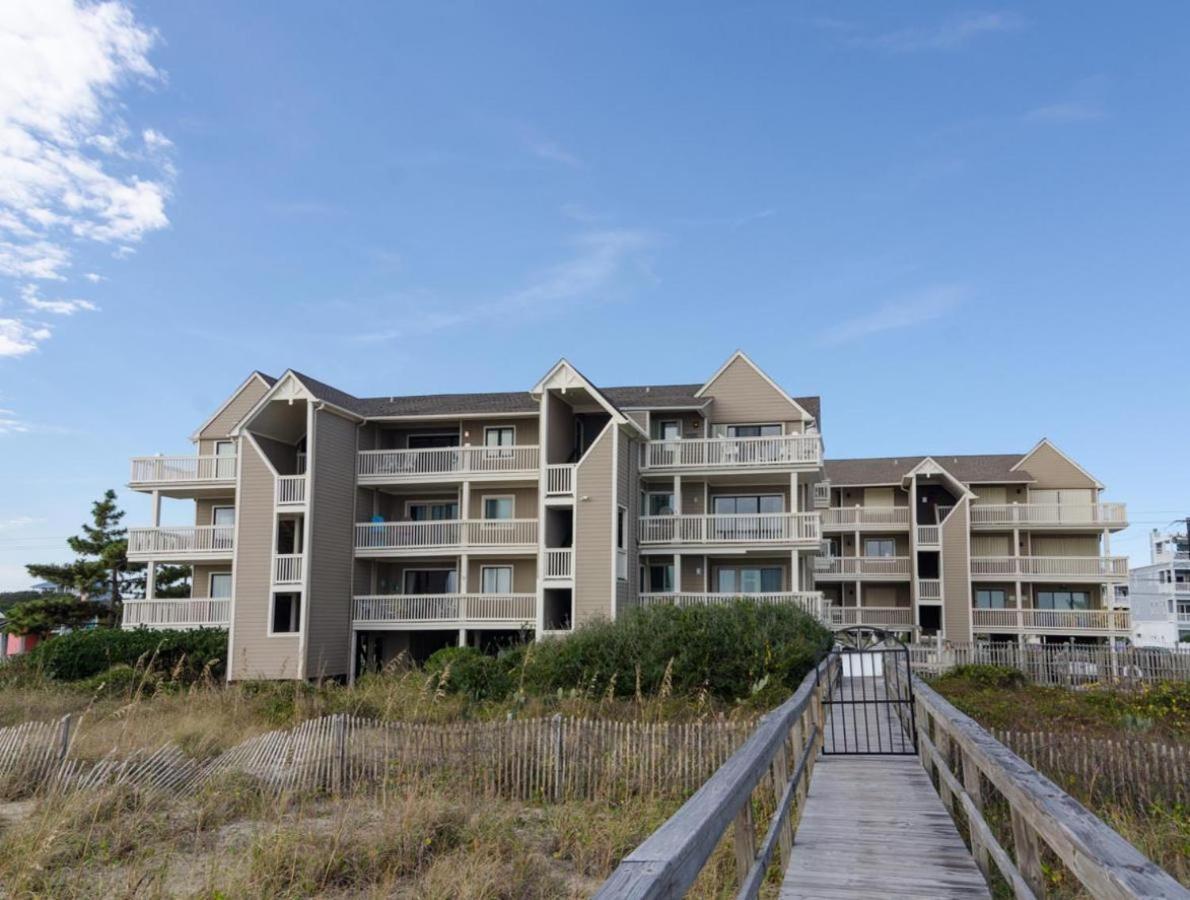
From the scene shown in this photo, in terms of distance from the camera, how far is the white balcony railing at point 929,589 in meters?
43.9

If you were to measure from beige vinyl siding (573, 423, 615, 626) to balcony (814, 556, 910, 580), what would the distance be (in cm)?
1748

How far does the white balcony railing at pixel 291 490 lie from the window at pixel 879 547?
1079 inches

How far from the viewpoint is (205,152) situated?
20.6 m

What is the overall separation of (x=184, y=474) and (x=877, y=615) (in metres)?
30.1

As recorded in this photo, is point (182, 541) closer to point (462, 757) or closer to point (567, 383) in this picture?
point (567, 383)

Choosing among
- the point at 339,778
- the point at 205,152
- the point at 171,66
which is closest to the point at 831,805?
the point at 339,778

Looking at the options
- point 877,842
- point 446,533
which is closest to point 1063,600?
point 446,533

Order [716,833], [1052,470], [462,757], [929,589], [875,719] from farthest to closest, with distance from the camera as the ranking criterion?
[1052,470] < [929,589] < [875,719] < [462,757] < [716,833]

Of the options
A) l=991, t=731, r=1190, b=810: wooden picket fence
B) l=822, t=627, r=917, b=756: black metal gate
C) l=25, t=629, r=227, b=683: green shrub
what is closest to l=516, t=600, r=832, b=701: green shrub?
l=822, t=627, r=917, b=756: black metal gate

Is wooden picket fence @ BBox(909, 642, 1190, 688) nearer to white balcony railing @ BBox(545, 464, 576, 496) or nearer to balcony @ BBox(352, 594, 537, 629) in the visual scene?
white balcony railing @ BBox(545, 464, 576, 496)

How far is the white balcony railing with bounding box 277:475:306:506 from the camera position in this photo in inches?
1230

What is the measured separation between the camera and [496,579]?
34.0 meters

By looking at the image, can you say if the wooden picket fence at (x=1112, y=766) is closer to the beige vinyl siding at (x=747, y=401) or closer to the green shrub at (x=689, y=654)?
the green shrub at (x=689, y=654)

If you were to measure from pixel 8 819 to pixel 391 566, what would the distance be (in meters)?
23.4
